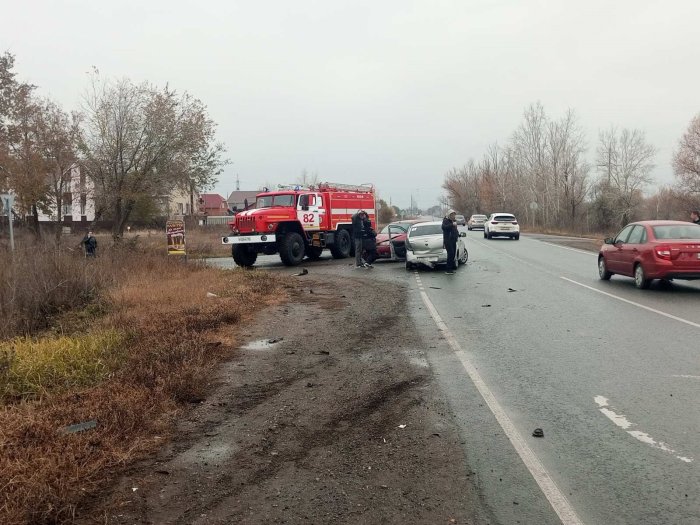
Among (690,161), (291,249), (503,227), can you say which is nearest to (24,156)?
(291,249)

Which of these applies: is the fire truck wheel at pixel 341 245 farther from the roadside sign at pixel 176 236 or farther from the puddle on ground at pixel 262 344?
the puddle on ground at pixel 262 344

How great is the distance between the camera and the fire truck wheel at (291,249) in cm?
2155

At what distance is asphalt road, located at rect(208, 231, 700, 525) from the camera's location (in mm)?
A: 3781

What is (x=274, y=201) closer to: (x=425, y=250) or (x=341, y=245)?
(x=341, y=245)

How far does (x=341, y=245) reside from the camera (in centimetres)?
2486

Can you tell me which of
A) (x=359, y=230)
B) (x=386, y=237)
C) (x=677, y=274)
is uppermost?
(x=359, y=230)

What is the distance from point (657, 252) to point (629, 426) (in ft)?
29.0

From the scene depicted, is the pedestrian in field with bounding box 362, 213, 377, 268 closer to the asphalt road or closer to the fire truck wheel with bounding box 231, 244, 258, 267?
the fire truck wheel with bounding box 231, 244, 258, 267

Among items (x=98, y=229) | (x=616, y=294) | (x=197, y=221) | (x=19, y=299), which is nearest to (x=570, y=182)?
(x=197, y=221)

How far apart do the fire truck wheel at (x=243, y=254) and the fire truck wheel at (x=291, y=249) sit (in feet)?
4.18

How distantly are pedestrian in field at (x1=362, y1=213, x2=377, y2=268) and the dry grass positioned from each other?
638cm

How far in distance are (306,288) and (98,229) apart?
44.2 m

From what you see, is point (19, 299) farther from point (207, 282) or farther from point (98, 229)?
point (98, 229)

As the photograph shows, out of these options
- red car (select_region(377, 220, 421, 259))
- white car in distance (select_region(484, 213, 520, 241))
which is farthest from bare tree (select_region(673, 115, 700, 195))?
red car (select_region(377, 220, 421, 259))
